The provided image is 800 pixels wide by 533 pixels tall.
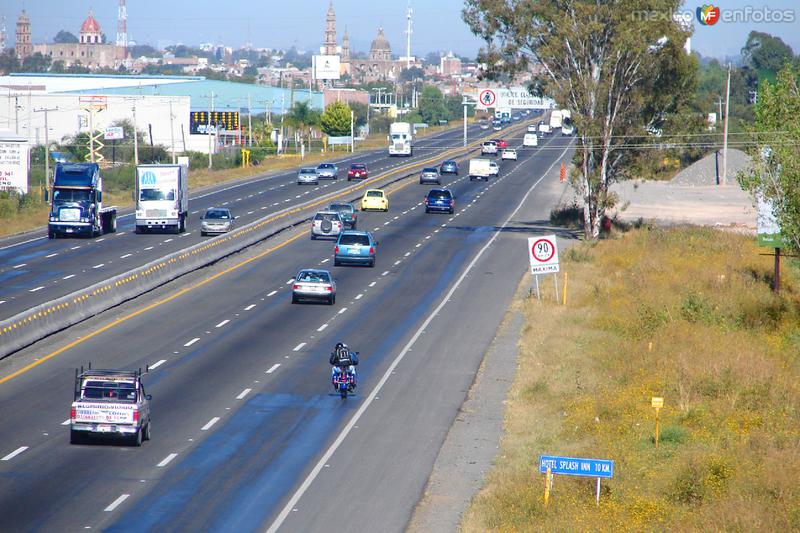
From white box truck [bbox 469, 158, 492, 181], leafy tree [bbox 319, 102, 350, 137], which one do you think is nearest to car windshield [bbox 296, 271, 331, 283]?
white box truck [bbox 469, 158, 492, 181]

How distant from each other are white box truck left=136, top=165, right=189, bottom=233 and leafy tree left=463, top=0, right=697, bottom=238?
18957 millimetres

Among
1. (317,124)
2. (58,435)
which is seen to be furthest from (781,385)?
(317,124)

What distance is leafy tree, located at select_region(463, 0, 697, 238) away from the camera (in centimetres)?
6097

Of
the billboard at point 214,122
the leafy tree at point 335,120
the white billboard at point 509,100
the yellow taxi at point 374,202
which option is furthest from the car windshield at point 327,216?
the leafy tree at point 335,120

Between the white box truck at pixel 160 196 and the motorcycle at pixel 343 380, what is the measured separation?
35.1 metres

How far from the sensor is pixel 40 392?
A: 27.4 m

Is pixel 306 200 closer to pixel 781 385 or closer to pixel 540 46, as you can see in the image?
pixel 540 46

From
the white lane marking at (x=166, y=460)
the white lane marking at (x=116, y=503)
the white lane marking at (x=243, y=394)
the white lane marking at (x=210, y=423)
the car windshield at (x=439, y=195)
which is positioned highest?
the car windshield at (x=439, y=195)

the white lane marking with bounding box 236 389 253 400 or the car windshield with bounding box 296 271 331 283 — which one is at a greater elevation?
the car windshield with bounding box 296 271 331 283

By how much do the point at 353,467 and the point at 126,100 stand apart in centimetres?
14597

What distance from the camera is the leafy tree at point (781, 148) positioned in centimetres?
3369

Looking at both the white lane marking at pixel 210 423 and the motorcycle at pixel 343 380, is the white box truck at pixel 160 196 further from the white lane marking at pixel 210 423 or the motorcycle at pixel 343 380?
the white lane marking at pixel 210 423

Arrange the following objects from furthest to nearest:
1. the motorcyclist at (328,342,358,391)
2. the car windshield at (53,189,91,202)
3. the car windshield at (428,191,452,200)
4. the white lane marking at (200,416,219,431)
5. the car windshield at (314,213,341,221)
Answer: the car windshield at (428,191,452,200)
the car windshield at (314,213,341,221)
the car windshield at (53,189,91,202)
the motorcyclist at (328,342,358,391)
the white lane marking at (200,416,219,431)

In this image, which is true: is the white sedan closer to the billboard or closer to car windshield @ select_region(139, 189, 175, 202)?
the billboard
